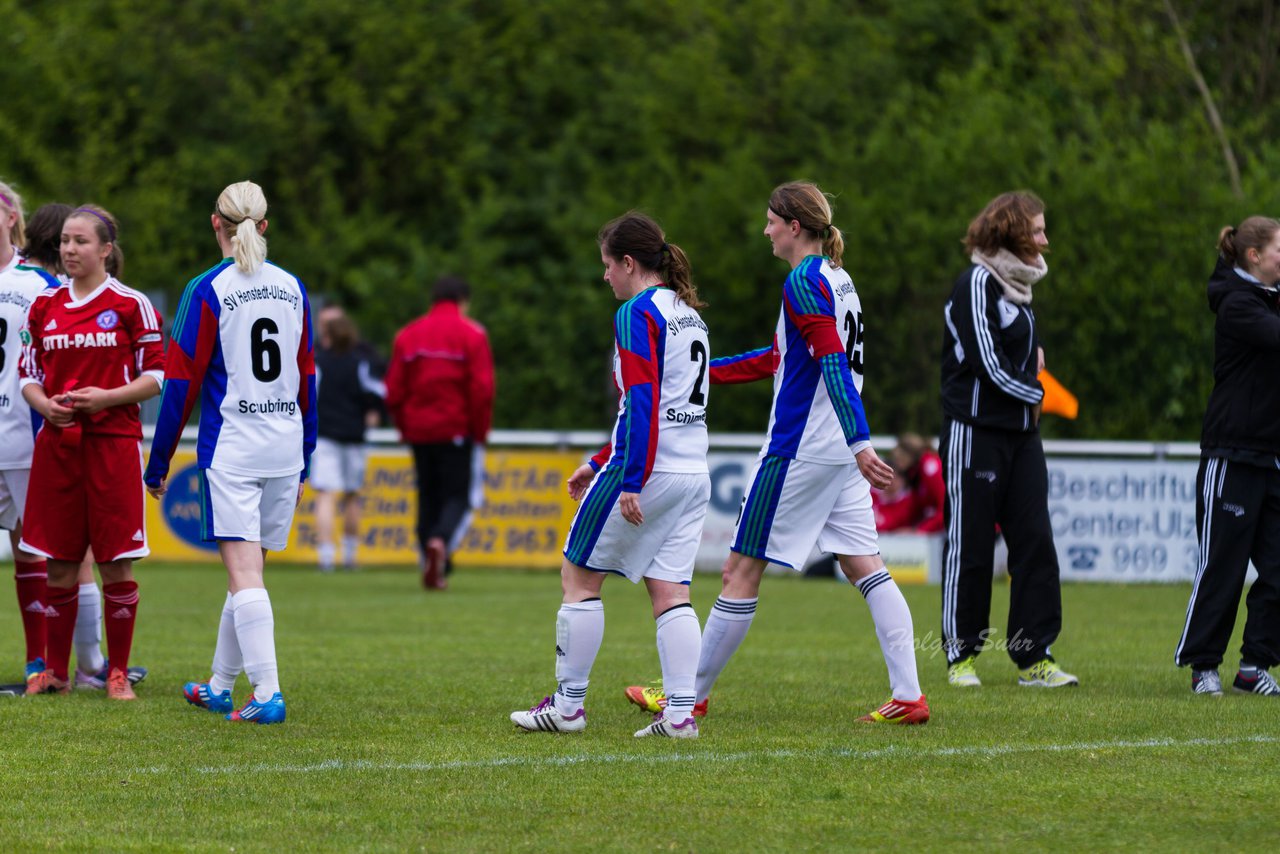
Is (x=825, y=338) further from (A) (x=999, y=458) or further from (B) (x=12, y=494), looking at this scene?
(B) (x=12, y=494)

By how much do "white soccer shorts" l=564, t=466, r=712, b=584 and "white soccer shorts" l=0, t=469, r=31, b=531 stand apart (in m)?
2.76

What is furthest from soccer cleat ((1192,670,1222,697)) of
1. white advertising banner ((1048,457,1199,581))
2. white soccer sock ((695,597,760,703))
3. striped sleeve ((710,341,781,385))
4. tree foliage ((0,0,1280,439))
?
tree foliage ((0,0,1280,439))

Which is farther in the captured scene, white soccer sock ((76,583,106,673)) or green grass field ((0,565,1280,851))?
white soccer sock ((76,583,106,673))

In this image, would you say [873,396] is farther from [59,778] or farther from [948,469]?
[59,778]

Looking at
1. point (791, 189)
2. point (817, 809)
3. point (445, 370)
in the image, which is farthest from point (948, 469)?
point (445, 370)

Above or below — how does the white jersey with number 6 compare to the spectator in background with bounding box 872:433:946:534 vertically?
above

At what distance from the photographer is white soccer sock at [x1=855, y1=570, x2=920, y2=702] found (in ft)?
23.9

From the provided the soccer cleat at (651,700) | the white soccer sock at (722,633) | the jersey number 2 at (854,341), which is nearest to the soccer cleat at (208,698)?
the soccer cleat at (651,700)

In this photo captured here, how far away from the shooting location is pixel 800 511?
7309 millimetres

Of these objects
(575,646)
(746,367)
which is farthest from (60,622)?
(746,367)

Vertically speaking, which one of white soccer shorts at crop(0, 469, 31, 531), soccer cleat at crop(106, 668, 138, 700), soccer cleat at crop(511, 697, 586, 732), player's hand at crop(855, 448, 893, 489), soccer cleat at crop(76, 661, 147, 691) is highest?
player's hand at crop(855, 448, 893, 489)

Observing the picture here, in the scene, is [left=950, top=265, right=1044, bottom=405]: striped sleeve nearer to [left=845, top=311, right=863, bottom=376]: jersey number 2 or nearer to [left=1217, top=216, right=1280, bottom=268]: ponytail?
[left=1217, top=216, right=1280, bottom=268]: ponytail

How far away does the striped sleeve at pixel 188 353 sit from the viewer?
7.25 meters

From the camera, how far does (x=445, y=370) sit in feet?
50.8
